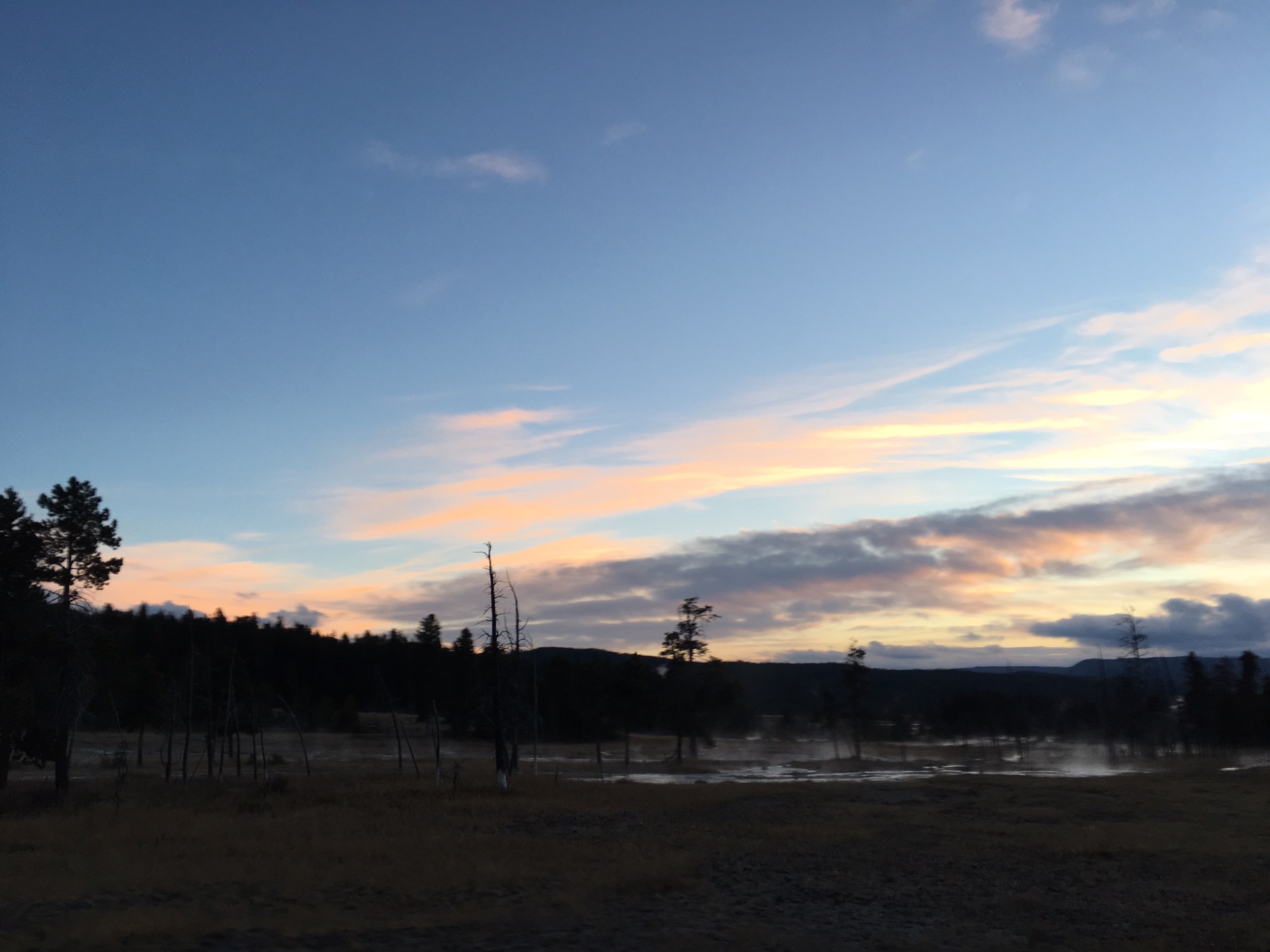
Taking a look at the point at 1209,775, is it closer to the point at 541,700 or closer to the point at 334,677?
the point at 541,700

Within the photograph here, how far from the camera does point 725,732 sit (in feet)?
390

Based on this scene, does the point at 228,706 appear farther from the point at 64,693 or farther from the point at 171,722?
the point at 64,693

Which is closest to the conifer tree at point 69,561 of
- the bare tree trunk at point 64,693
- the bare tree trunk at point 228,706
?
the bare tree trunk at point 64,693

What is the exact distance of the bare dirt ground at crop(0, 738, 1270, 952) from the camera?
1473 centimetres

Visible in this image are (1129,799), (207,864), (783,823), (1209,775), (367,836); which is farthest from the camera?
(1209,775)

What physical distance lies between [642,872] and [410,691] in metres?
97.8

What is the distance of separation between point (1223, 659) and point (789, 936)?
9463 centimetres

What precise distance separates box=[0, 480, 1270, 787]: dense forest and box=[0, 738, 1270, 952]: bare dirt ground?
6.14 meters

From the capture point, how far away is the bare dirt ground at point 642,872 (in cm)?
1473

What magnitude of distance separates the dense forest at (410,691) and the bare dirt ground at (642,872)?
6.14 m

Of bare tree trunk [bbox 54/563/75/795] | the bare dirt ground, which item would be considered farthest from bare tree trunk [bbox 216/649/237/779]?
the bare dirt ground

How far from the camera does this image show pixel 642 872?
19.6 m

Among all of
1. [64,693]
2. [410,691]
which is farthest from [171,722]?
[410,691]

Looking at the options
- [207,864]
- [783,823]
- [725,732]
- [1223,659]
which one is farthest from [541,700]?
[207,864]
